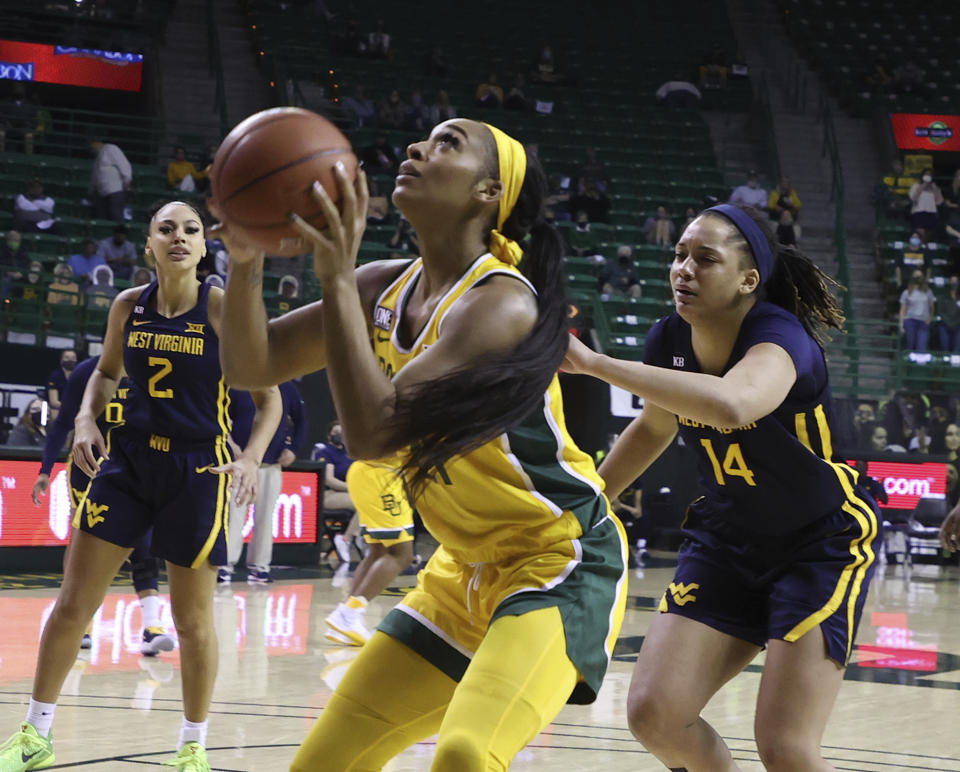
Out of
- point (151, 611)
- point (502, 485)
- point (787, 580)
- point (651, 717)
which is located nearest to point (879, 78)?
point (151, 611)

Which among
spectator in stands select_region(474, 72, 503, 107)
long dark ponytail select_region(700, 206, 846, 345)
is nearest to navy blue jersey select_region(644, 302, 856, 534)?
long dark ponytail select_region(700, 206, 846, 345)

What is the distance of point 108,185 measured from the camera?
1627 cm

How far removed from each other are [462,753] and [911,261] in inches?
742

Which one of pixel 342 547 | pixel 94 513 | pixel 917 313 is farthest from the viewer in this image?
pixel 917 313

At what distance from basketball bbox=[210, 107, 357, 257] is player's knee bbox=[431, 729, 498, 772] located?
91cm

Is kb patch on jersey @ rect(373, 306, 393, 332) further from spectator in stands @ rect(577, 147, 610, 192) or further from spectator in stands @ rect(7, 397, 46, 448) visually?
spectator in stands @ rect(577, 147, 610, 192)

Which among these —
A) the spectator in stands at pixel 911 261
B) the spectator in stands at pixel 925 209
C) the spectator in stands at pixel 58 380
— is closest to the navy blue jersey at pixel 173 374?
the spectator in stands at pixel 58 380

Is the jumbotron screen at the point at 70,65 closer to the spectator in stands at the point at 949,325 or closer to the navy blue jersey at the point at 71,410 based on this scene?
the spectator in stands at the point at 949,325

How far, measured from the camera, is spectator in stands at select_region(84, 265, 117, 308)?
13.1 meters

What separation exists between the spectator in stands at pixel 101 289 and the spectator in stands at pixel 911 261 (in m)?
11.3

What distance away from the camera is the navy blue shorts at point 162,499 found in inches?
176

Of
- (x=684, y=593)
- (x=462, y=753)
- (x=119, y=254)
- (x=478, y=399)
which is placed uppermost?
(x=119, y=254)

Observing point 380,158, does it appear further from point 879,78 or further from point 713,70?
point 879,78

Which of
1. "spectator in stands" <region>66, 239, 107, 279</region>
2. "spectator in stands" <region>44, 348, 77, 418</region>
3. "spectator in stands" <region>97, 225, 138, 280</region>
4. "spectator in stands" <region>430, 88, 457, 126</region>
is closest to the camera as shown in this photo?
"spectator in stands" <region>44, 348, 77, 418</region>
